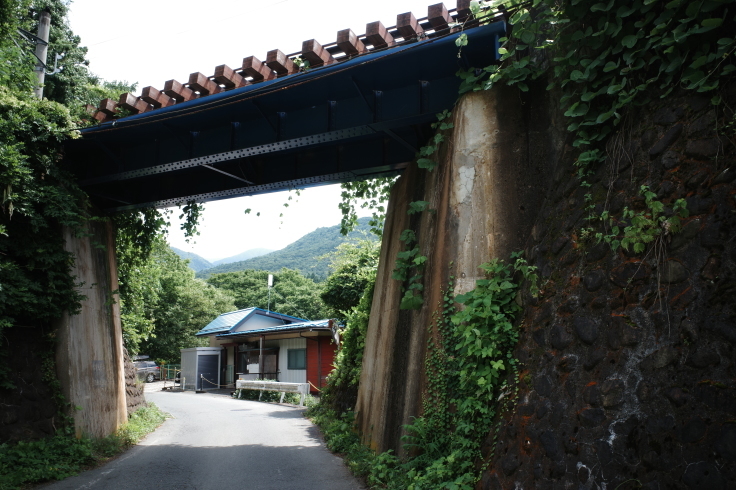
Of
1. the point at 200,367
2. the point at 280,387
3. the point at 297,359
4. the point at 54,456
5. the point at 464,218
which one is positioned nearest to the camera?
the point at 464,218

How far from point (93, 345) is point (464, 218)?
9170mm

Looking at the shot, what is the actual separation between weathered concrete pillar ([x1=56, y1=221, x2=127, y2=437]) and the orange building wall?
15163 millimetres

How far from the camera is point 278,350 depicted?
1223 inches

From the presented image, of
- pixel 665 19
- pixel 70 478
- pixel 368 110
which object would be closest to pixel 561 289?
pixel 665 19

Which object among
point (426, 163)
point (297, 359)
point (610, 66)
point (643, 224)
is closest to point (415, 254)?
point (426, 163)

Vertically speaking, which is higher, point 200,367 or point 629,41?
point 629,41

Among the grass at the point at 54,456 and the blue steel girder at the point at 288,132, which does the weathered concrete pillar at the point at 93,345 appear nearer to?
the grass at the point at 54,456

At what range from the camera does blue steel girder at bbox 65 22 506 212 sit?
9430 millimetres

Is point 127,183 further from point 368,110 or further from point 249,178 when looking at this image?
point 368,110

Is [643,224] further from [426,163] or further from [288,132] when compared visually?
[288,132]

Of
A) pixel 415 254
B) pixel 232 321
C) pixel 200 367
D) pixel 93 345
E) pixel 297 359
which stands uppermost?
pixel 415 254

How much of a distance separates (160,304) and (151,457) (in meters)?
43.0

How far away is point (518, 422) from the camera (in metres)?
5.61

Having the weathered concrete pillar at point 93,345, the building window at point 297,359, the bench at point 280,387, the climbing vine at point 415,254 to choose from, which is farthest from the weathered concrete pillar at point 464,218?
the building window at point 297,359
